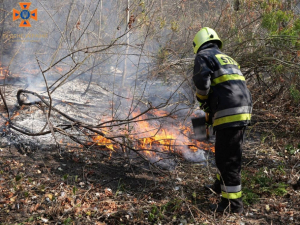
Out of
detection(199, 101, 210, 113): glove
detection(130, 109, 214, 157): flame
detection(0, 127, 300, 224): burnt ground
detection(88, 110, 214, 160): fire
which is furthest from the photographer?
detection(130, 109, 214, 157): flame

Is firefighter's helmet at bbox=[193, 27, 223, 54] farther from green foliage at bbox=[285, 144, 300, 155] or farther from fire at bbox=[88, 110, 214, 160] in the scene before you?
green foliage at bbox=[285, 144, 300, 155]

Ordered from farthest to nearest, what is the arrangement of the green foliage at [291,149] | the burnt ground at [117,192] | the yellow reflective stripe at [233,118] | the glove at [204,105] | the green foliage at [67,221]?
the green foliage at [291,149], the glove at [204,105], the yellow reflective stripe at [233,118], the burnt ground at [117,192], the green foliage at [67,221]

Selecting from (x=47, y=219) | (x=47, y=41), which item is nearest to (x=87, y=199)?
(x=47, y=219)

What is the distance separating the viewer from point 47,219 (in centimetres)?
277

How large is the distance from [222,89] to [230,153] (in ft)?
2.42

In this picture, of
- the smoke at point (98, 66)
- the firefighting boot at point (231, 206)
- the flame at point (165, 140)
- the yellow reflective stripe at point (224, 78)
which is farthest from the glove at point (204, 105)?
the smoke at point (98, 66)

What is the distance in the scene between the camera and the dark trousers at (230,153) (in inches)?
122

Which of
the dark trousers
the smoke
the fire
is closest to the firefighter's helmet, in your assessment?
the dark trousers

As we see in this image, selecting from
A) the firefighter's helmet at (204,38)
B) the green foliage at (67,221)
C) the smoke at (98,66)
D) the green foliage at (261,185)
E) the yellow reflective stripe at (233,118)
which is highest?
the smoke at (98,66)

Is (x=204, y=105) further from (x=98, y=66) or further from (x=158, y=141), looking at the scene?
(x=98, y=66)

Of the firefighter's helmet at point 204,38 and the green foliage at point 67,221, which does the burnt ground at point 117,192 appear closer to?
the green foliage at point 67,221

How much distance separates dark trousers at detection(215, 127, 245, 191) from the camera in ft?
10.2

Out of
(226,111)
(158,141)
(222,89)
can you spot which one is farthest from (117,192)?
(222,89)

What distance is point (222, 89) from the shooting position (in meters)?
3.12
